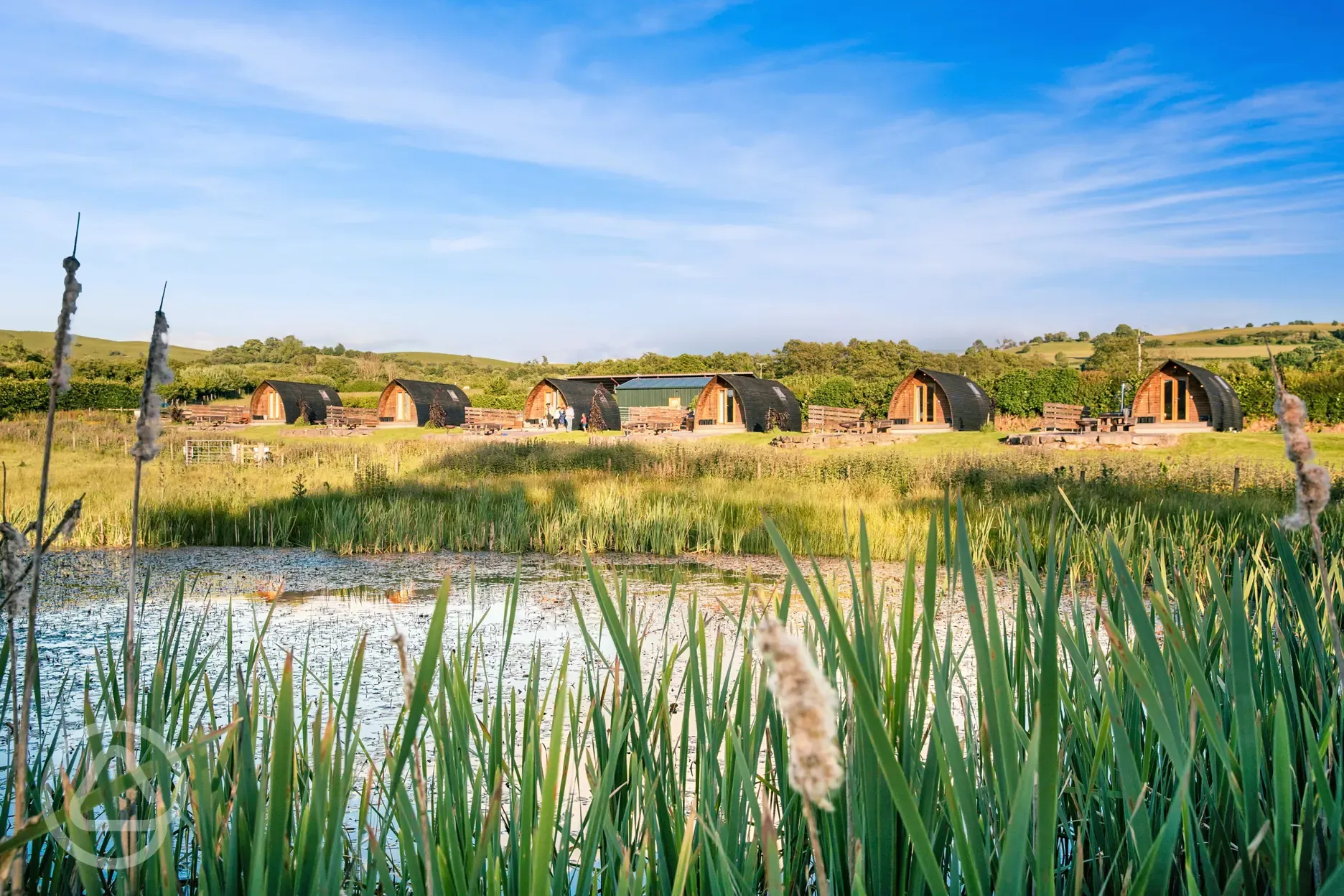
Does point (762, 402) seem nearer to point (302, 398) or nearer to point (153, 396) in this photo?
point (302, 398)

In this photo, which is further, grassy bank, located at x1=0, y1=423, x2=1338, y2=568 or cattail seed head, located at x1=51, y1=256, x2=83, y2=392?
grassy bank, located at x1=0, y1=423, x2=1338, y2=568

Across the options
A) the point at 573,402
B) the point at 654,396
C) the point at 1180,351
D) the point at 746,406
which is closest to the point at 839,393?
the point at 746,406

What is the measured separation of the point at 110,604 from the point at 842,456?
967 centimetres

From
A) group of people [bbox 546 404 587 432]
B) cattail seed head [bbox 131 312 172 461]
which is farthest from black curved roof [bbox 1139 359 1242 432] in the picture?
cattail seed head [bbox 131 312 172 461]

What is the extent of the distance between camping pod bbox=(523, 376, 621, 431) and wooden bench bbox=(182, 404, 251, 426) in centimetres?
961

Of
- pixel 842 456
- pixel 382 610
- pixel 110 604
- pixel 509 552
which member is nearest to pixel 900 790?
pixel 382 610

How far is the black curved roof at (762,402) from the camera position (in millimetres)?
29969

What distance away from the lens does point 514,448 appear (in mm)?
14516

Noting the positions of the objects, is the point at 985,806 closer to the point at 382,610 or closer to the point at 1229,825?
the point at 1229,825

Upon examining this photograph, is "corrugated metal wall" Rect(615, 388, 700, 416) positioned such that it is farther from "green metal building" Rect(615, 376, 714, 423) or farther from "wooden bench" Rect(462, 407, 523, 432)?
"wooden bench" Rect(462, 407, 523, 432)

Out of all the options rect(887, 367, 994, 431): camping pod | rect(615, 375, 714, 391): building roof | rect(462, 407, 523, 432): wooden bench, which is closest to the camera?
rect(887, 367, 994, 431): camping pod

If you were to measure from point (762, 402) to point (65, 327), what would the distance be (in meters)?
30.2

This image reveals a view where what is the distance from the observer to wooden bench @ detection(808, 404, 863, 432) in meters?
25.6

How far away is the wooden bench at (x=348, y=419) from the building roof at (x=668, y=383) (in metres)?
9.71
